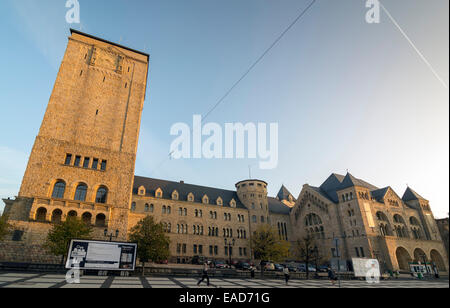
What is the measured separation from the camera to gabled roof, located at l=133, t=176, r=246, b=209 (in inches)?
1925

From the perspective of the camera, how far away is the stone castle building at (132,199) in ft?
95.7

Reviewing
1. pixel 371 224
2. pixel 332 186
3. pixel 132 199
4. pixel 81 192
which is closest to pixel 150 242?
pixel 81 192

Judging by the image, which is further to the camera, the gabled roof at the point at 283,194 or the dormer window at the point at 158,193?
the gabled roof at the point at 283,194

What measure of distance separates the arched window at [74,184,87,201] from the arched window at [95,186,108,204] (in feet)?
5.09

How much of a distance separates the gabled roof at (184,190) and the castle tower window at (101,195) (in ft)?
43.3

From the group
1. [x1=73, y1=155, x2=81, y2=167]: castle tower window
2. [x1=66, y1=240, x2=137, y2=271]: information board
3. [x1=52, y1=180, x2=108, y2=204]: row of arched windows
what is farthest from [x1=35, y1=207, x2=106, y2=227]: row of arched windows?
[x1=66, y1=240, x2=137, y2=271]: information board

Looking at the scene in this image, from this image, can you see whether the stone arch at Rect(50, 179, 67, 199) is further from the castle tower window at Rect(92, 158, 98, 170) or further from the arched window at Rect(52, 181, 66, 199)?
the castle tower window at Rect(92, 158, 98, 170)

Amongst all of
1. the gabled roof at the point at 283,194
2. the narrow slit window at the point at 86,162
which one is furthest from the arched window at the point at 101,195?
the gabled roof at the point at 283,194

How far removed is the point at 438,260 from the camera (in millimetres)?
49188

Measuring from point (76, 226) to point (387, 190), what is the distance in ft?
191

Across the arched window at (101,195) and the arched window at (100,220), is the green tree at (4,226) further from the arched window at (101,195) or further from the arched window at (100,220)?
the arched window at (101,195)

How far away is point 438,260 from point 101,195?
66.1 meters

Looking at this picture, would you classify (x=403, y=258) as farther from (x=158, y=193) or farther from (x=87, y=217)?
(x=87, y=217)
